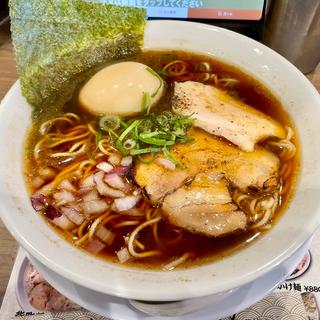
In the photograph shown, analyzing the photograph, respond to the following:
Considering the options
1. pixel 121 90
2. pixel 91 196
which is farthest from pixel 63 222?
pixel 121 90

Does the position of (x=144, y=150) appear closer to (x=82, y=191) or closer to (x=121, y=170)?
(x=121, y=170)

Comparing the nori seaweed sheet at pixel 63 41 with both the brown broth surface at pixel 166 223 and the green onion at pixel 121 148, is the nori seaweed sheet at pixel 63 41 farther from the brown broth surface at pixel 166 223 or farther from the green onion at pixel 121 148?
the green onion at pixel 121 148

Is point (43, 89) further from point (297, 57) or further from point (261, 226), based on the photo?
point (297, 57)

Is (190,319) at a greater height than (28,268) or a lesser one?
greater

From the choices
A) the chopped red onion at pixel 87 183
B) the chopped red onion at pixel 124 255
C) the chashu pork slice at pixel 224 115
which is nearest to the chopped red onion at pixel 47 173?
the chopped red onion at pixel 87 183

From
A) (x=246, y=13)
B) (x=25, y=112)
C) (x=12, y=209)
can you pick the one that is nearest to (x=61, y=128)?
(x=25, y=112)

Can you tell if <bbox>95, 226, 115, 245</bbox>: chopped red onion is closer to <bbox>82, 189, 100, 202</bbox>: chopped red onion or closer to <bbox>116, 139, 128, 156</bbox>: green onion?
<bbox>82, 189, 100, 202</bbox>: chopped red onion

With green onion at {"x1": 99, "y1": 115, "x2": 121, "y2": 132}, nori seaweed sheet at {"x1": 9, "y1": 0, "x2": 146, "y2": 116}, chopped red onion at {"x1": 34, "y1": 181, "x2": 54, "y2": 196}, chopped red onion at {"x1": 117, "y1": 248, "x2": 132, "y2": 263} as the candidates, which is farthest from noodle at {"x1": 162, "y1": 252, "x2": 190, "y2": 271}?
nori seaweed sheet at {"x1": 9, "y1": 0, "x2": 146, "y2": 116}
